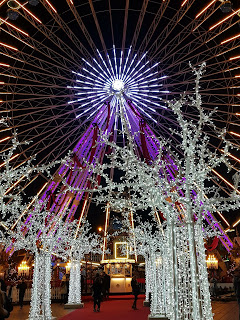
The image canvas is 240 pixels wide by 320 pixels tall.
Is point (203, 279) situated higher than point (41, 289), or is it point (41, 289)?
point (203, 279)

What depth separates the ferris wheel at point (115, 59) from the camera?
728 inches

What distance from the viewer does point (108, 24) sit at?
20.0 meters

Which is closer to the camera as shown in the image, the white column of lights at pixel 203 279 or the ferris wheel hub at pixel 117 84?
the white column of lights at pixel 203 279

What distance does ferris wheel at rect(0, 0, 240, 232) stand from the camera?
18.5 metres

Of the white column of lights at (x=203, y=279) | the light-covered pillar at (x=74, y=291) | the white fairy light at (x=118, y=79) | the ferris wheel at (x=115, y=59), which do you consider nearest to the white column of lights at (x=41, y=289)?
the light-covered pillar at (x=74, y=291)

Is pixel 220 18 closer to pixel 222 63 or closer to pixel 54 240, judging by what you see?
pixel 222 63

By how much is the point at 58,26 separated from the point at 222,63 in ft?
28.6

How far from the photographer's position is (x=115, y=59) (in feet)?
65.0

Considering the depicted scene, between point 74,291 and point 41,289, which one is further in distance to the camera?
point 74,291

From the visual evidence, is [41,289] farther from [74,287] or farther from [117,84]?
[117,84]

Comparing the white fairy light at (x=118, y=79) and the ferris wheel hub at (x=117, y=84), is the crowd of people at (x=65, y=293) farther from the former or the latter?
the ferris wheel hub at (x=117, y=84)

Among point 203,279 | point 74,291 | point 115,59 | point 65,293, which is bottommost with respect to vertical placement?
point 65,293

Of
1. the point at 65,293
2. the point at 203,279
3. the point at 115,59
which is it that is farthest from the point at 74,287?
the point at 203,279

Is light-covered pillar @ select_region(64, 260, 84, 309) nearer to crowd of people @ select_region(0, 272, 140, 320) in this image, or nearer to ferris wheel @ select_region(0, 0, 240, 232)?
crowd of people @ select_region(0, 272, 140, 320)
